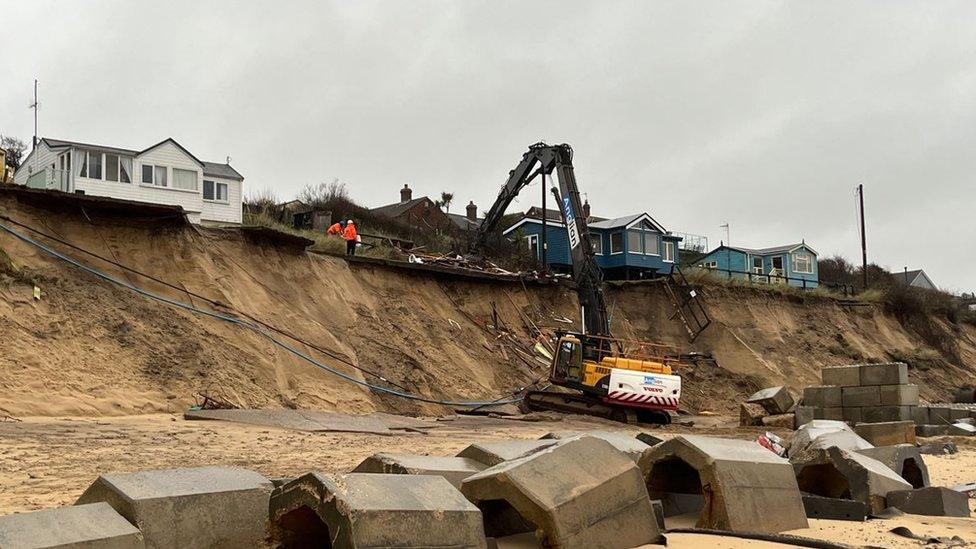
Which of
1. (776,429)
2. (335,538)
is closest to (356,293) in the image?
(776,429)

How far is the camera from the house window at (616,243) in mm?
46375

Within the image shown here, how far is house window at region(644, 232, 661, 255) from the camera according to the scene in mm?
47250

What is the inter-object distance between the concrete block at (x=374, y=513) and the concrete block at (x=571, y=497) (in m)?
0.38

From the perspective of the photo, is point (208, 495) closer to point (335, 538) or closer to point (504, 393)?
point (335, 538)

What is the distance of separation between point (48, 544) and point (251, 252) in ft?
65.8

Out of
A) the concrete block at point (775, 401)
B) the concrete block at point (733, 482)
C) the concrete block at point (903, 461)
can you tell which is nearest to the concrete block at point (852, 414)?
the concrete block at point (775, 401)

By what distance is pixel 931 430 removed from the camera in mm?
19625

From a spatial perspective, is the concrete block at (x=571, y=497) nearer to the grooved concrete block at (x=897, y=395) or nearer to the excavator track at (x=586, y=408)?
the grooved concrete block at (x=897, y=395)

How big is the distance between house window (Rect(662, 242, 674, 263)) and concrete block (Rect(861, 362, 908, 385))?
1123 inches

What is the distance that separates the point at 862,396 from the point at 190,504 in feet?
58.2

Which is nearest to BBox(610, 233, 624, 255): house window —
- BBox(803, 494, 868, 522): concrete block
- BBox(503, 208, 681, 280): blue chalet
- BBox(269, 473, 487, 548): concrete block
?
BBox(503, 208, 681, 280): blue chalet

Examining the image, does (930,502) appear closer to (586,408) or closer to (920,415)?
(920,415)

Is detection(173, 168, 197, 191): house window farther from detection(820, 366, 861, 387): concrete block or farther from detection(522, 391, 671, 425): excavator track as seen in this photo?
detection(820, 366, 861, 387): concrete block

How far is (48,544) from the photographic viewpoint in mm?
4238
